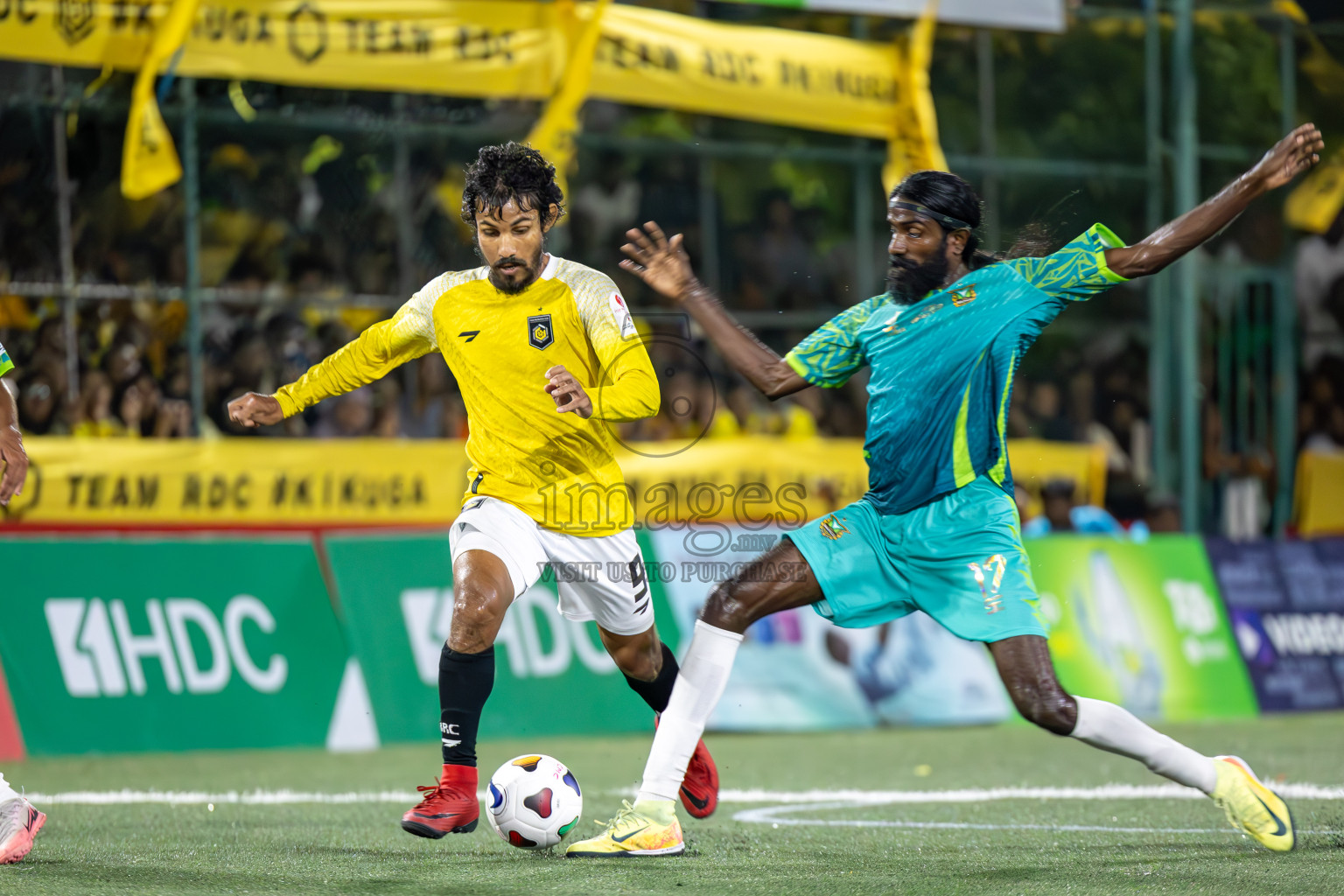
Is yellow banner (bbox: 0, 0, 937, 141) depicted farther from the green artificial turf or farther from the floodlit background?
the green artificial turf

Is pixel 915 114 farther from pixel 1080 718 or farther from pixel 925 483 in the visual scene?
pixel 1080 718

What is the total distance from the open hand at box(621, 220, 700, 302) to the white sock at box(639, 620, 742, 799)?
1.12m

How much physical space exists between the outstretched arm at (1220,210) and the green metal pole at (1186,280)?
451 inches

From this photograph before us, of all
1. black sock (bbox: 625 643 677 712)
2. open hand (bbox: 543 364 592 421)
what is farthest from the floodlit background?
open hand (bbox: 543 364 592 421)

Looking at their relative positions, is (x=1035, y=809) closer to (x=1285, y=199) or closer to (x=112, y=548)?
(x=112, y=548)

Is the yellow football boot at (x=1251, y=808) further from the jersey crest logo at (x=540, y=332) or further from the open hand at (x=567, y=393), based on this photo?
the jersey crest logo at (x=540, y=332)

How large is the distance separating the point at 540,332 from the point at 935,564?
5.39ft

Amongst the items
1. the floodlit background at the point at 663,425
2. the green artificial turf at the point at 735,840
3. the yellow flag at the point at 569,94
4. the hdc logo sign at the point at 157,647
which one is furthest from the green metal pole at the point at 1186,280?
the hdc logo sign at the point at 157,647

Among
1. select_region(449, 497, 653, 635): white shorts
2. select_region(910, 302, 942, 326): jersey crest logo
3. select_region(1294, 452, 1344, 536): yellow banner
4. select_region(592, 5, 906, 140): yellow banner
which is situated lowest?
select_region(1294, 452, 1344, 536): yellow banner

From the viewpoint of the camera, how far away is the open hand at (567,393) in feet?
18.4

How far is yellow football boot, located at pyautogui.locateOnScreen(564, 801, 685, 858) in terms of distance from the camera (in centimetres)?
577

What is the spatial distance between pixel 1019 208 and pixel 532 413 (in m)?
12.0

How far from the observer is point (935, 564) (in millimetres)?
5781

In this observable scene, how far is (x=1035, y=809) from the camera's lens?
747 cm
